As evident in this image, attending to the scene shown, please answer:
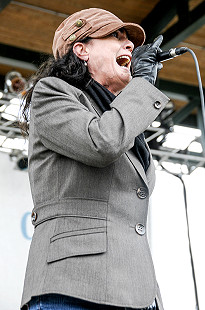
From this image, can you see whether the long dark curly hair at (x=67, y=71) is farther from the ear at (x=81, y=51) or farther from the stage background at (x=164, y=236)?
the stage background at (x=164, y=236)

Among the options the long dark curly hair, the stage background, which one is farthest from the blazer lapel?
the stage background

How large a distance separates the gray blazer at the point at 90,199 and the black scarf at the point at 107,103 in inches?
1.2

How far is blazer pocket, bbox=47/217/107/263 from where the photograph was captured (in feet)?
3.38

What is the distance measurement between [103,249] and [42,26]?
4.00m

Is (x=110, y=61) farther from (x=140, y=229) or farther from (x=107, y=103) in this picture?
(x=140, y=229)

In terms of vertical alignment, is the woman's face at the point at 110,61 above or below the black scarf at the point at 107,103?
above

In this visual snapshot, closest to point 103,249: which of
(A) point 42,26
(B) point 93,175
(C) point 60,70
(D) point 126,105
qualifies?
(B) point 93,175

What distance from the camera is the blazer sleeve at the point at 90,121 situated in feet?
3.51

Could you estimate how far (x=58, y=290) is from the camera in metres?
1.00

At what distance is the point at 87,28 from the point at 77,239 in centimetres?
61

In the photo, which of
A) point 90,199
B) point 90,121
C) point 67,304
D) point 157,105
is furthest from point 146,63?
point 67,304

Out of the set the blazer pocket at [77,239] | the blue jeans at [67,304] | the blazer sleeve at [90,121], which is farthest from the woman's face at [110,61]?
the blue jeans at [67,304]

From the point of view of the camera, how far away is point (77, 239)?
1.04 metres

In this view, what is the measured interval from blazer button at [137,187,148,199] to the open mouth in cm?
40
